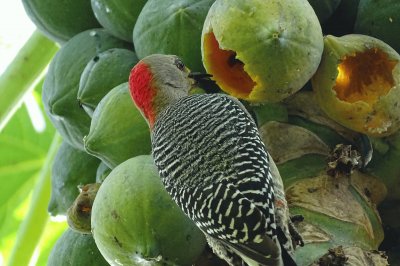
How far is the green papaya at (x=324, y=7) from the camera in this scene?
2.46m

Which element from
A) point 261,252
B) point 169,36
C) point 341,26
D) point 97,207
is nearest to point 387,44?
point 341,26

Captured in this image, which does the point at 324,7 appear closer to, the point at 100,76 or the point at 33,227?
the point at 100,76

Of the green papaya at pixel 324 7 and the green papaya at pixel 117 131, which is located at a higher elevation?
the green papaya at pixel 117 131

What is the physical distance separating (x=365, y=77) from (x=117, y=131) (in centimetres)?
78

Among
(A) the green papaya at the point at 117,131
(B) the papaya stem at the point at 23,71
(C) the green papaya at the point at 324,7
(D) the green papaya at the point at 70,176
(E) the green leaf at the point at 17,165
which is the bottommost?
(E) the green leaf at the point at 17,165

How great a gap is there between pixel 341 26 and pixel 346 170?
2.21ft

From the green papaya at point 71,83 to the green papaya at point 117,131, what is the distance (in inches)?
12.2

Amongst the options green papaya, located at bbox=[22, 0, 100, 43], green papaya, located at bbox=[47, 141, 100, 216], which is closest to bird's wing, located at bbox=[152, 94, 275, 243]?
green papaya, located at bbox=[47, 141, 100, 216]

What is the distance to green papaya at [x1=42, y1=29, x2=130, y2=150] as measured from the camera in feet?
8.86

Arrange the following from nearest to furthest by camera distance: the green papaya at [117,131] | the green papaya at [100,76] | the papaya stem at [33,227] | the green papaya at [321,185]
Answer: the green papaya at [321,185]
the green papaya at [117,131]
the green papaya at [100,76]
the papaya stem at [33,227]

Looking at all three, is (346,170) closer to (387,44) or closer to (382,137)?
(382,137)

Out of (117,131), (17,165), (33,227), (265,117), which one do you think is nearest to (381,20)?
(265,117)

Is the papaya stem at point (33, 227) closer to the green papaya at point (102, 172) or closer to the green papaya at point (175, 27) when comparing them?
the green papaya at point (102, 172)

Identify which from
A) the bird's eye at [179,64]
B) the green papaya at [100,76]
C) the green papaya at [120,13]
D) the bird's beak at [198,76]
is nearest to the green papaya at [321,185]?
the bird's beak at [198,76]
